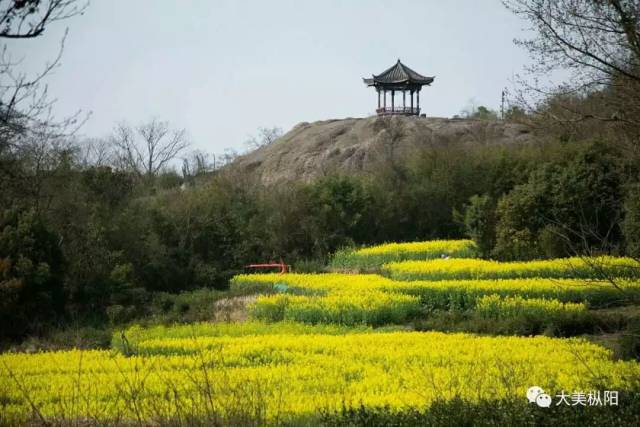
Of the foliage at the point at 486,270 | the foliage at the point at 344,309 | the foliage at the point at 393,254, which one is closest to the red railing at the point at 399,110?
the foliage at the point at 393,254

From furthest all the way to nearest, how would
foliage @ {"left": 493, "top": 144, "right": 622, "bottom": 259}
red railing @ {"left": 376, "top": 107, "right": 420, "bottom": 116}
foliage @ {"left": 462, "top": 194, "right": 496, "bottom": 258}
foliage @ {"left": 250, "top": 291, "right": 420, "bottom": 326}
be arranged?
red railing @ {"left": 376, "top": 107, "right": 420, "bottom": 116} < foliage @ {"left": 462, "top": 194, "right": 496, "bottom": 258} < foliage @ {"left": 493, "top": 144, "right": 622, "bottom": 259} < foliage @ {"left": 250, "top": 291, "right": 420, "bottom": 326}

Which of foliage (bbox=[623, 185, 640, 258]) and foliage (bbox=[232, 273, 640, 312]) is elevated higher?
foliage (bbox=[623, 185, 640, 258])

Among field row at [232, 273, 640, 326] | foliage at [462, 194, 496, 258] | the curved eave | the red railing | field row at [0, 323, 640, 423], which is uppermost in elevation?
the curved eave

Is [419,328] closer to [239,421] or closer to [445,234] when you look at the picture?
[239,421]

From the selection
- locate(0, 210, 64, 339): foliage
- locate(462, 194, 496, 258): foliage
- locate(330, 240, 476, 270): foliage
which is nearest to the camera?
locate(0, 210, 64, 339): foliage

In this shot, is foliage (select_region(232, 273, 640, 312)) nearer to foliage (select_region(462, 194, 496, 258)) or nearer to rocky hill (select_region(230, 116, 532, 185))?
foliage (select_region(462, 194, 496, 258))

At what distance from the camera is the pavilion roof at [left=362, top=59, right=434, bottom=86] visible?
50812mm

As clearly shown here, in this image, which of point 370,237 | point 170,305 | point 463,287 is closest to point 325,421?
point 463,287

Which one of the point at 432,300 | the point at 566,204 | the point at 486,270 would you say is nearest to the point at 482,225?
the point at 566,204

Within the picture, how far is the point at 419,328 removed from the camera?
1345cm

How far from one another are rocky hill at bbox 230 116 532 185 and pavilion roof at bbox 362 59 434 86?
2.57 m

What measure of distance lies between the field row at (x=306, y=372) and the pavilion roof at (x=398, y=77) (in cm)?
3992

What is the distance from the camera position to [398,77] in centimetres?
5134

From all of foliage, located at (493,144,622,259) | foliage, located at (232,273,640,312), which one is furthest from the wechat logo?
foliage, located at (493,144,622,259)
